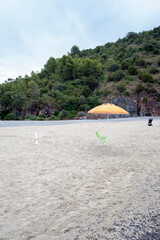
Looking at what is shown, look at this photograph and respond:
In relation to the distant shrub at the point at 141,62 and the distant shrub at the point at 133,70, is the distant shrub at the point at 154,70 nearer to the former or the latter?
the distant shrub at the point at 133,70

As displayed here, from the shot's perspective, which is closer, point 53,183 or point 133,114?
point 53,183

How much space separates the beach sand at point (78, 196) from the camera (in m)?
2.41

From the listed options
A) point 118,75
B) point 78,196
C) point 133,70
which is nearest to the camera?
point 78,196

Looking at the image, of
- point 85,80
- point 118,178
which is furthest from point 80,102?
point 118,178

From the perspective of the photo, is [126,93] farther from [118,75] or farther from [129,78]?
[118,75]

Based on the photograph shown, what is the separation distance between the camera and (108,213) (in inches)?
110

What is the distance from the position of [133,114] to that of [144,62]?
18446mm

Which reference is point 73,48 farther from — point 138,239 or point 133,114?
point 138,239

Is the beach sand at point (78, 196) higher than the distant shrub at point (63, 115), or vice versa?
the distant shrub at point (63, 115)

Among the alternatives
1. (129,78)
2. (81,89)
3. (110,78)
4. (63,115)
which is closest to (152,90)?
(129,78)

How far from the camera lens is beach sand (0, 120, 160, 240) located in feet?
Answer: 7.89

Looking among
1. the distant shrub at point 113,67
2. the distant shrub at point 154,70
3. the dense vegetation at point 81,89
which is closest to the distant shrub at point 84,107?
the dense vegetation at point 81,89

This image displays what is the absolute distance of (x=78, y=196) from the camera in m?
3.40

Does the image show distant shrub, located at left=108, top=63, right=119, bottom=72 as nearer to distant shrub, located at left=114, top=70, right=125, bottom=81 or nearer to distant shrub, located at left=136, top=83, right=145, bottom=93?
distant shrub, located at left=114, top=70, right=125, bottom=81
